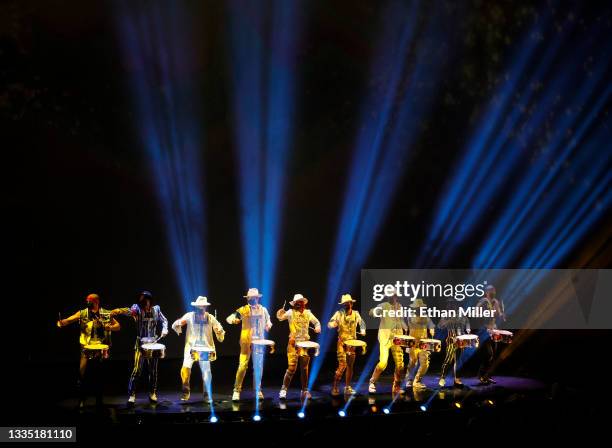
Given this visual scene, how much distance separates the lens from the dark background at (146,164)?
41.7 ft

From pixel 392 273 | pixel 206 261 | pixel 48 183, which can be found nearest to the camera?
pixel 48 183

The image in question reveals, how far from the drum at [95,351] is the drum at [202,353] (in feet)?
4.26

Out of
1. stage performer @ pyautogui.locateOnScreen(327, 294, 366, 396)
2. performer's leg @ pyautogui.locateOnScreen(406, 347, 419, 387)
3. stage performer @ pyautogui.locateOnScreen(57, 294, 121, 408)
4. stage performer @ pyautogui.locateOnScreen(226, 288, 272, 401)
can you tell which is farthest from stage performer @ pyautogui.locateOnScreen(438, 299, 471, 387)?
stage performer @ pyautogui.locateOnScreen(57, 294, 121, 408)

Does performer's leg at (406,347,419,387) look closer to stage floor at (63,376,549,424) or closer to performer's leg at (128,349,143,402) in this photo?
stage floor at (63,376,549,424)

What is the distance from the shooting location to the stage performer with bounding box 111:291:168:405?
10.4 m

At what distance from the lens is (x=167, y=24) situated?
1309cm

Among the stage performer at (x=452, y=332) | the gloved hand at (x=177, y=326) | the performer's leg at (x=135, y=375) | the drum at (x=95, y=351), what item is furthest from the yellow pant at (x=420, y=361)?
the drum at (x=95, y=351)

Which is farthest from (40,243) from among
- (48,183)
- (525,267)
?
(525,267)

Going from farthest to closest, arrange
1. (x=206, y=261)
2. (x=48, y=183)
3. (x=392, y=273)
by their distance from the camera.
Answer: (x=392, y=273)
(x=206, y=261)
(x=48, y=183)

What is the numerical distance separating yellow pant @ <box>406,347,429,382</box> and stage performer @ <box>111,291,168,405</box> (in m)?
4.32

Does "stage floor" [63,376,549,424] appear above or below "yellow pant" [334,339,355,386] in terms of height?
below

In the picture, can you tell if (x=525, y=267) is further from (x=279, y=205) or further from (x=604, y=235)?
(x=279, y=205)

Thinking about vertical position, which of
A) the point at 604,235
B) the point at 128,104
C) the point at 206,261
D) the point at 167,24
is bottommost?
the point at 206,261

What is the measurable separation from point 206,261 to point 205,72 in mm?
3663
